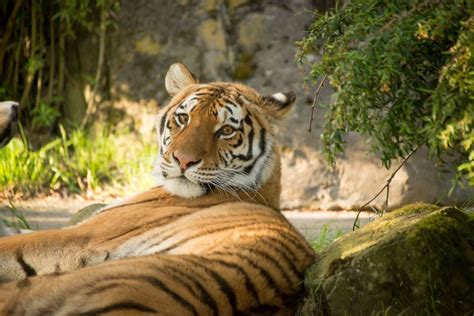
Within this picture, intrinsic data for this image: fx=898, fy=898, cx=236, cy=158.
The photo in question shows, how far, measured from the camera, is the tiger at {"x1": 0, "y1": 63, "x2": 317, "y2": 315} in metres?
3.44

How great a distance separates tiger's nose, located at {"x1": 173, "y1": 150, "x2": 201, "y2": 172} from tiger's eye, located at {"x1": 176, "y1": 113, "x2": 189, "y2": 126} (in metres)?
0.27

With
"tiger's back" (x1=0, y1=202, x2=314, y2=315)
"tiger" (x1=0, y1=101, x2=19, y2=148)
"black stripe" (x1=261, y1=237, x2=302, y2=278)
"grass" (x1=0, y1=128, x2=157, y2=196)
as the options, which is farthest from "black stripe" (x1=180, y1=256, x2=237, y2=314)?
"grass" (x1=0, y1=128, x2=157, y2=196)

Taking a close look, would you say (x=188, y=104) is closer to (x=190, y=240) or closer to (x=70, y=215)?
(x=190, y=240)

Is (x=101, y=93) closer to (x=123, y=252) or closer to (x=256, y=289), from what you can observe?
(x=123, y=252)

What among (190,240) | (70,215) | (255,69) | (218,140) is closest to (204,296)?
(190,240)

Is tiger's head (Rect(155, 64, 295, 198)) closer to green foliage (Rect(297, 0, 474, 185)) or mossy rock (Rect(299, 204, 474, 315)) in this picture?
green foliage (Rect(297, 0, 474, 185))

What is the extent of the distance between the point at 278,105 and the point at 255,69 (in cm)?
446

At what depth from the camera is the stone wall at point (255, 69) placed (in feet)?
31.3

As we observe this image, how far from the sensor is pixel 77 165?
1024cm

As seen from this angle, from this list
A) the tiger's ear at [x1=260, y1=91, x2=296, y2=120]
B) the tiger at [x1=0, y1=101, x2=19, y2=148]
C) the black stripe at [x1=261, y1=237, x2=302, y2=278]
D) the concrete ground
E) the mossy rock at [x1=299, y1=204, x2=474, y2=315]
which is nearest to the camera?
the mossy rock at [x1=299, y1=204, x2=474, y2=315]

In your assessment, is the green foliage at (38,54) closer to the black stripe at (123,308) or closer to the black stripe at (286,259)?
the black stripe at (286,259)

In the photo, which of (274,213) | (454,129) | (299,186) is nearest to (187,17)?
(299,186)

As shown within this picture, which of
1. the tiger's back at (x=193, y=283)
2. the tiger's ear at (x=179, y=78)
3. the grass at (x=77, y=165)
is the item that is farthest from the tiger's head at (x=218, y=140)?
the grass at (x=77, y=165)

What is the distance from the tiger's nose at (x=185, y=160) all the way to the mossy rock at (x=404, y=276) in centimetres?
138
